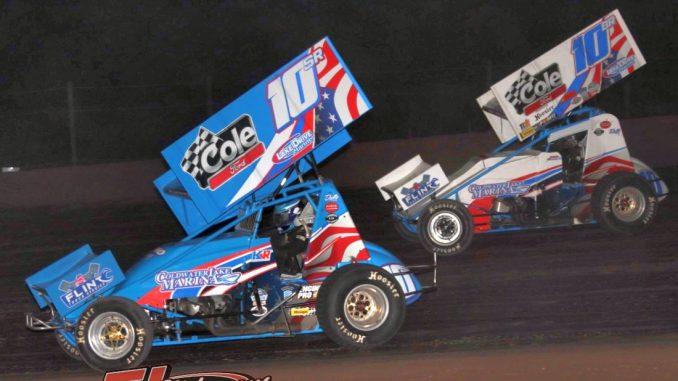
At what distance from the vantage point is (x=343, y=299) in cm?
746

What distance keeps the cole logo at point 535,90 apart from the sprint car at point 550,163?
0.04 feet

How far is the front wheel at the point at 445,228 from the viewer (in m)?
11.2

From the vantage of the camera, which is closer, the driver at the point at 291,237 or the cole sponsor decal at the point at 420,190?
the driver at the point at 291,237

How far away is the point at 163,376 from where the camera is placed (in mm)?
7262

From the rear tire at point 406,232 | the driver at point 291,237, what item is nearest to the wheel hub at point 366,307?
the driver at point 291,237

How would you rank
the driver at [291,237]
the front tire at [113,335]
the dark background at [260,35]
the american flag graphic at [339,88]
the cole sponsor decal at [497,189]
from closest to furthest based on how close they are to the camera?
A: the front tire at [113,335], the american flag graphic at [339,88], the driver at [291,237], the cole sponsor decal at [497,189], the dark background at [260,35]

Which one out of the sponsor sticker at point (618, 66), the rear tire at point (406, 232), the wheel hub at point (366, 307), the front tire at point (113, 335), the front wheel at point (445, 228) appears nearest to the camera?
the front tire at point (113, 335)

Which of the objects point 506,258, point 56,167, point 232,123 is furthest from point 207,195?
point 56,167

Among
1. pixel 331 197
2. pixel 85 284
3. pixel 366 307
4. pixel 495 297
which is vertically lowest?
pixel 495 297

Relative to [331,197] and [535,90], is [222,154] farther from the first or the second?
[535,90]

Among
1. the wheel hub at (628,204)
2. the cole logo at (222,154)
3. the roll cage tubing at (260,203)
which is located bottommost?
the wheel hub at (628,204)

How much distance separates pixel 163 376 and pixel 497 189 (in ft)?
18.4

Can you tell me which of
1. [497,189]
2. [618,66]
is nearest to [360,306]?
[497,189]

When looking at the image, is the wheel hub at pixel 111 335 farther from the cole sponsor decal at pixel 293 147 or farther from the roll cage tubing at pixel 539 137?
the roll cage tubing at pixel 539 137
